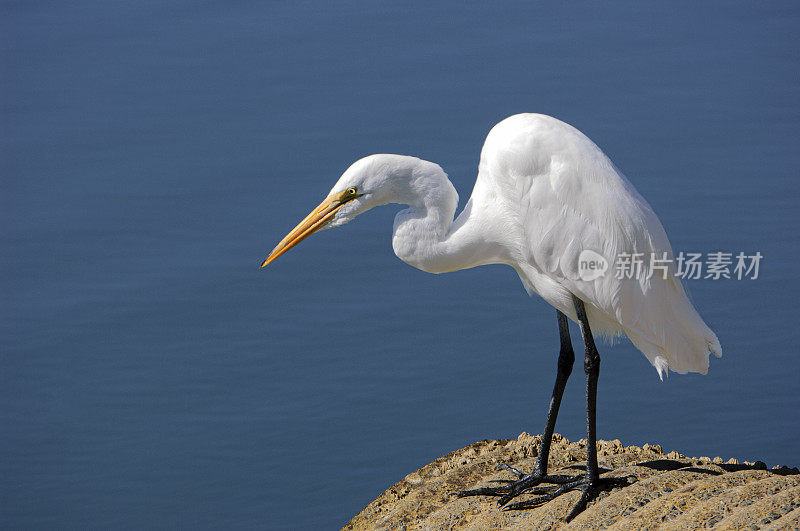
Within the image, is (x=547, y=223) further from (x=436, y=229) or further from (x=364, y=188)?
(x=364, y=188)

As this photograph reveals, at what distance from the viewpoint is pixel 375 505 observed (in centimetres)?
349

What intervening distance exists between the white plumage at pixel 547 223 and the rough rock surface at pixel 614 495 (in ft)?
1.39

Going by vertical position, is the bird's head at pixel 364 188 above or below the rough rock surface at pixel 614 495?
above

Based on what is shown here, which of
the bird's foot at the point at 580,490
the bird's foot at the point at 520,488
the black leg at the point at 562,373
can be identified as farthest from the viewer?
the black leg at the point at 562,373

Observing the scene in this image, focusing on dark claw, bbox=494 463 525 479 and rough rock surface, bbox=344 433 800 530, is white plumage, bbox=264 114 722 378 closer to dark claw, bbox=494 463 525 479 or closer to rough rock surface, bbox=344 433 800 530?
rough rock surface, bbox=344 433 800 530

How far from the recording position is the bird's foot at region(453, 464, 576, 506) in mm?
3213

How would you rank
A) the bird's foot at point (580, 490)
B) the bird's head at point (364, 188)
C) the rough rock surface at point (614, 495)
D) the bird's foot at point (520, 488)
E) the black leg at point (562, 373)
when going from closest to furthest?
the rough rock surface at point (614, 495), the bird's foot at point (580, 490), the bird's head at point (364, 188), the bird's foot at point (520, 488), the black leg at point (562, 373)

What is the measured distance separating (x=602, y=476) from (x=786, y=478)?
0.58 meters

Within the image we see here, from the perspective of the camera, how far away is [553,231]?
3.08 meters

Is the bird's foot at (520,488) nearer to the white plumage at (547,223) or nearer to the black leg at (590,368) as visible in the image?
the black leg at (590,368)

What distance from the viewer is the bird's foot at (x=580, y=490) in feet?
9.82

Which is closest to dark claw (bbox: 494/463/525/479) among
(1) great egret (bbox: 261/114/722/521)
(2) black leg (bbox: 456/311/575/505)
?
(2) black leg (bbox: 456/311/575/505)

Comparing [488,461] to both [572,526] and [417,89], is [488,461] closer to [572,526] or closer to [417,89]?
[572,526]

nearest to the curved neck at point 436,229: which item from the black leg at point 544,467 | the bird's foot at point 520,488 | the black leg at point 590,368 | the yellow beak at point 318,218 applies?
the yellow beak at point 318,218
